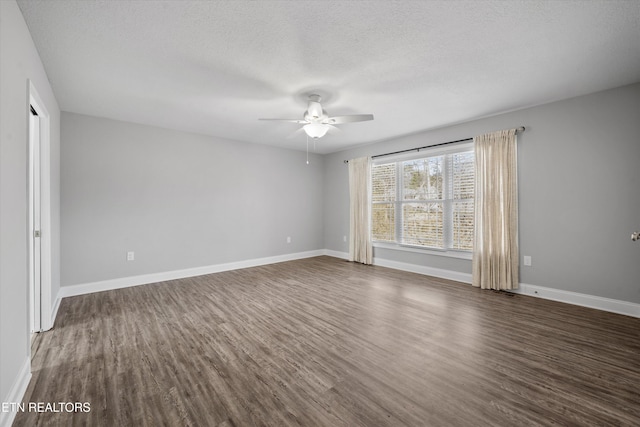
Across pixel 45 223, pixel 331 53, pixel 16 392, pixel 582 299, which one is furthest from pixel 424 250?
pixel 45 223

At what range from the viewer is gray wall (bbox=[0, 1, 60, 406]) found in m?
1.51

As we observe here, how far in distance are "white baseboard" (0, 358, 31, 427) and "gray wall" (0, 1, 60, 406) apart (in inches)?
1.4

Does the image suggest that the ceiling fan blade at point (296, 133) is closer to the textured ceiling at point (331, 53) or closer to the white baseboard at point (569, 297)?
the textured ceiling at point (331, 53)

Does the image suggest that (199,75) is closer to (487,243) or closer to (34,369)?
(34,369)

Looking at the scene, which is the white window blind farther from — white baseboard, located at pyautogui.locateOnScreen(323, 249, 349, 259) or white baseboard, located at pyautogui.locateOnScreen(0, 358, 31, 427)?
white baseboard, located at pyautogui.locateOnScreen(0, 358, 31, 427)


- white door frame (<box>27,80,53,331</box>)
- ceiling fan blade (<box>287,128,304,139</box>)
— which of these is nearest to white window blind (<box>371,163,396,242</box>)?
ceiling fan blade (<box>287,128,304,139</box>)

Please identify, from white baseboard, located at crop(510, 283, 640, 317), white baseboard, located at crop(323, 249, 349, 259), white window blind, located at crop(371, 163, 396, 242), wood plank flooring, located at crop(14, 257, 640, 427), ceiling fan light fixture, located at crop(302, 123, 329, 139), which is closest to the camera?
wood plank flooring, located at crop(14, 257, 640, 427)

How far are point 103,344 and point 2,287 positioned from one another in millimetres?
1216

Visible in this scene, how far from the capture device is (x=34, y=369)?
201 centimetres

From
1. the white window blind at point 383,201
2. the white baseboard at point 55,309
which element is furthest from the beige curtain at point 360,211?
the white baseboard at point 55,309

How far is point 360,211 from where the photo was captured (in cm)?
581

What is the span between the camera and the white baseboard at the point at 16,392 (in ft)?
4.74

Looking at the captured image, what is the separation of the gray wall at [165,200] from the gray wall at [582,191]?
13.8 ft

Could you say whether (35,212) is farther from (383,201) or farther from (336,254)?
(336,254)
